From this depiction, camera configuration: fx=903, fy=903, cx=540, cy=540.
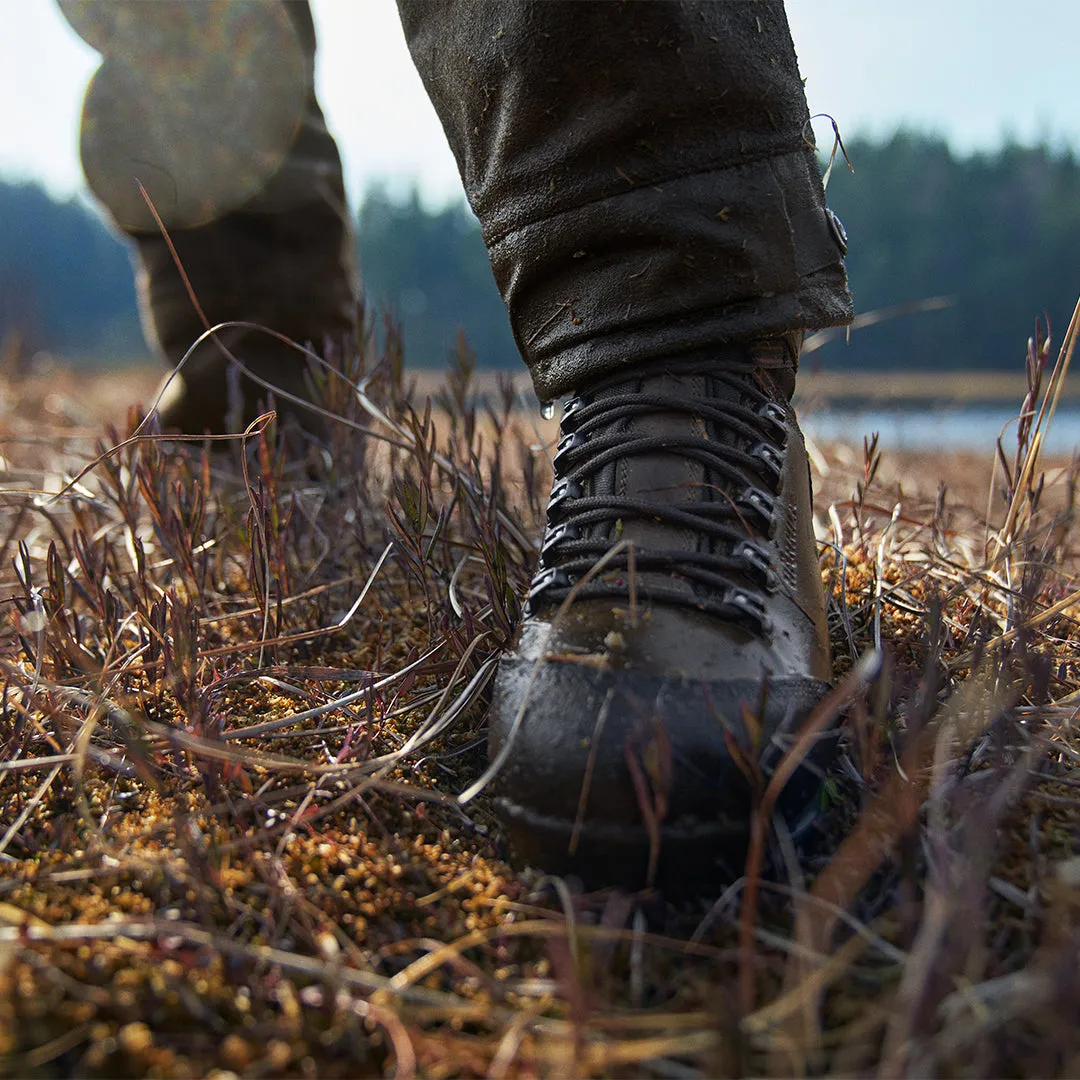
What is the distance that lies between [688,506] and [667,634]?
0.77ft

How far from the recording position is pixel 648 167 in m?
1.38

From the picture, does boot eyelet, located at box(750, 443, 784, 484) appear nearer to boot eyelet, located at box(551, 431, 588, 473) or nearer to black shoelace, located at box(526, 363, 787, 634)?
black shoelace, located at box(526, 363, 787, 634)

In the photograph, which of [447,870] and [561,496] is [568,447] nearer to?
[561,496]

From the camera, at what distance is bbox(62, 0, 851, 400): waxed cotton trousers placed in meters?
1.34

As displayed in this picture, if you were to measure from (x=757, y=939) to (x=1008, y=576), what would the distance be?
108 centimetres

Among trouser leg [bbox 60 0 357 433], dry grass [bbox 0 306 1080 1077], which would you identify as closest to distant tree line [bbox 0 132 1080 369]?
trouser leg [bbox 60 0 357 433]

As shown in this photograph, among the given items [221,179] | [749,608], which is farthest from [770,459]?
[221,179]

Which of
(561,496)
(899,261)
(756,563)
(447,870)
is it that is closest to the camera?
(447,870)

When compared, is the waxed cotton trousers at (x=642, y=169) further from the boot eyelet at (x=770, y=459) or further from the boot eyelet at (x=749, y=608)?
the boot eyelet at (x=749, y=608)

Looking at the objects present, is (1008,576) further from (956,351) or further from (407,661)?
(956,351)

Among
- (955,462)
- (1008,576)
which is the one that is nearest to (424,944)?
(1008,576)

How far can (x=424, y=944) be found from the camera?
0.97m

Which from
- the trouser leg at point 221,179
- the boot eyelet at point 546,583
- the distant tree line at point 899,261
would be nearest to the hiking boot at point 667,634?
the boot eyelet at point 546,583

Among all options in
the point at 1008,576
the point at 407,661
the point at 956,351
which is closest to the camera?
the point at 407,661
